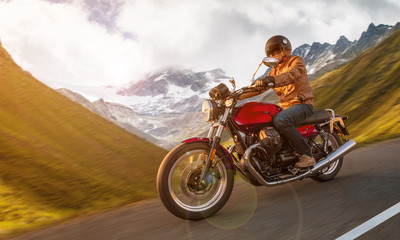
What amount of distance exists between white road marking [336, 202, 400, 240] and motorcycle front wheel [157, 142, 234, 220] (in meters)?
1.63

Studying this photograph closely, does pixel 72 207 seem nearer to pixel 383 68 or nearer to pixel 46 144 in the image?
pixel 46 144

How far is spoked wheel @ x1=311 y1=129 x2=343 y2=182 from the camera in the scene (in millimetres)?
5457

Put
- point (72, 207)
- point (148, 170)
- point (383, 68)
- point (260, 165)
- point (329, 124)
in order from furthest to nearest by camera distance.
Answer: point (383, 68)
point (148, 170)
point (329, 124)
point (72, 207)
point (260, 165)

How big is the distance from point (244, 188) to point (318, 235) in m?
2.40

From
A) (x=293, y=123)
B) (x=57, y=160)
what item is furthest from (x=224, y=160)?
(x=57, y=160)

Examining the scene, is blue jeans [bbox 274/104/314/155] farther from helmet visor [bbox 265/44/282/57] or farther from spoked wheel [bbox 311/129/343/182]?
helmet visor [bbox 265/44/282/57]

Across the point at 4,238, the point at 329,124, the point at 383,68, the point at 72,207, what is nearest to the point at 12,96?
the point at 72,207

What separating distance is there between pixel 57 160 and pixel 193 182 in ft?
14.2

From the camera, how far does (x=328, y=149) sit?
5617 millimetres

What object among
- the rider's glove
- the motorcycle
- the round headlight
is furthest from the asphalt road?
the rider's glove

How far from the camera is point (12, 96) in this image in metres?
10.0

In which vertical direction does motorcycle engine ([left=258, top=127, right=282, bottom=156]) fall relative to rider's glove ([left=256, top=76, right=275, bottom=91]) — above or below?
below

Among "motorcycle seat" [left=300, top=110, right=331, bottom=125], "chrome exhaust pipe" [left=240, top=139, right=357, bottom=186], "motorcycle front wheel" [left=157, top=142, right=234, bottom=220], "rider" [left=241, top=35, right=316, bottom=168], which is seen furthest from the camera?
"motorcycle seat" [left=300, top=110, right=331, bottom=125]

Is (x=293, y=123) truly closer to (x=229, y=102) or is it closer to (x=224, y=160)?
(x=229, y=102)
